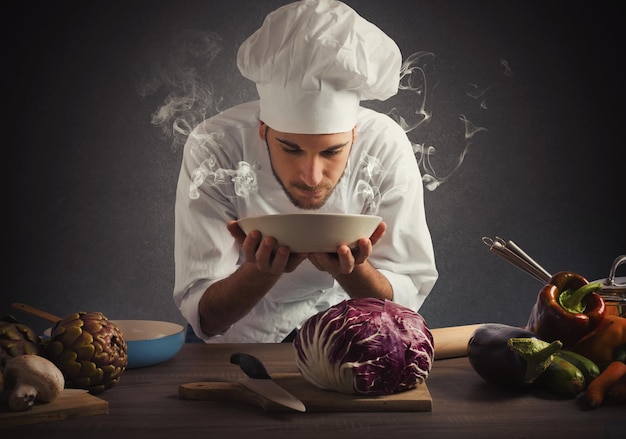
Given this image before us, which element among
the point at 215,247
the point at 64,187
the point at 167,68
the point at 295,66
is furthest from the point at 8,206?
the point at 295,66

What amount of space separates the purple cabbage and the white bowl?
10.2 inches

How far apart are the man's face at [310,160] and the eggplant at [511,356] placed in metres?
0.89

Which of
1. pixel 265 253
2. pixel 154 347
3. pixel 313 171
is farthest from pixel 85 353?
pixel 313 171

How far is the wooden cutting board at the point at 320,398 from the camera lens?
3.56 ft

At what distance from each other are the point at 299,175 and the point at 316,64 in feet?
1.03

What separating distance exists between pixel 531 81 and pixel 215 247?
2.73 meters

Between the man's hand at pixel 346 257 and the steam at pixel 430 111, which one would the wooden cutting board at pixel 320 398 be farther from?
the steam at pixel 430 111

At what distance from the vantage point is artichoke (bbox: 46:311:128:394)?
1.15m

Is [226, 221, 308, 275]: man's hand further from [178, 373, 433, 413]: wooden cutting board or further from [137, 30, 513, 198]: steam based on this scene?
[137, 30, 513, 198]: steam

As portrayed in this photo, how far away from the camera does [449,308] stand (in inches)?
164

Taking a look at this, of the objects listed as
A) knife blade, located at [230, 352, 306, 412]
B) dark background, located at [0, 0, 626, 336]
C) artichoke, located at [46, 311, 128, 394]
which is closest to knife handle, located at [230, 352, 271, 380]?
knife blade, located at [230, 352, 306, 412]

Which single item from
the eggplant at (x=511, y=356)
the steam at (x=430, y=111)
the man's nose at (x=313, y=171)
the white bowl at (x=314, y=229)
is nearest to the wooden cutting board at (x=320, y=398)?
the eggplant at (x=511, y=356)

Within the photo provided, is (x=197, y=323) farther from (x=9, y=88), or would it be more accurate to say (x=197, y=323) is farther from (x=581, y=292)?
(x=9, y=88)

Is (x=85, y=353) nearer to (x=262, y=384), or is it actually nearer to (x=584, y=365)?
(x=262, y=384)
